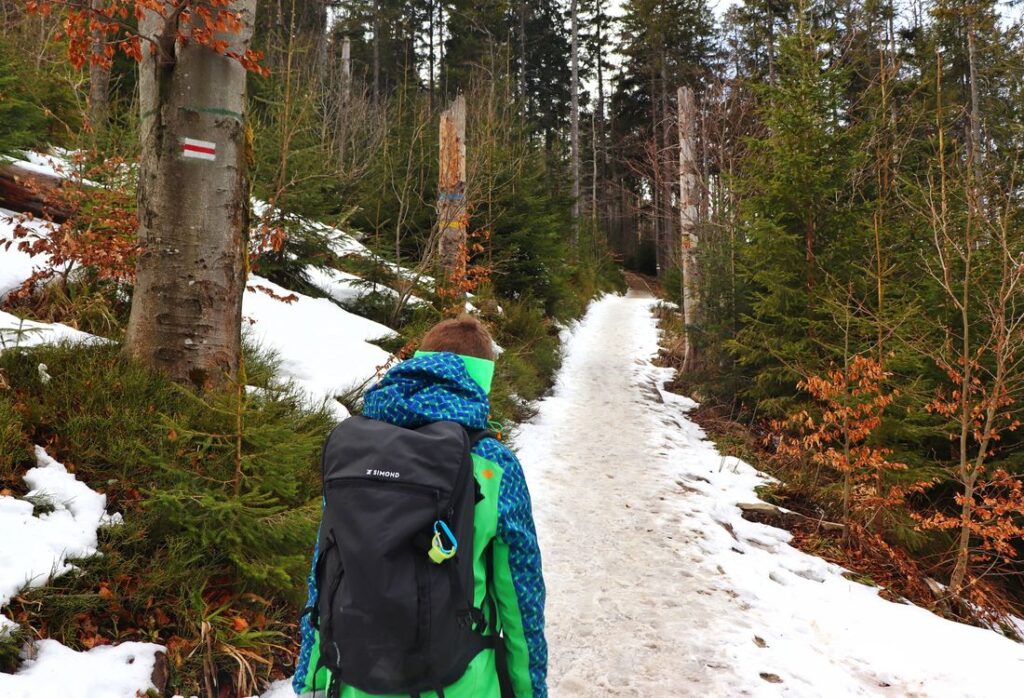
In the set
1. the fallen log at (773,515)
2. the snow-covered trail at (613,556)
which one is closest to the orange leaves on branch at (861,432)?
the fallen log at (773,515)

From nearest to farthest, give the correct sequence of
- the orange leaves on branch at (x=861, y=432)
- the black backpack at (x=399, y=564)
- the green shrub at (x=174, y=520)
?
the black backpack at (x=399, y=564)
the green shrub at (x=174, y=520)
the orange leaves on branch at (x=861, y=432)

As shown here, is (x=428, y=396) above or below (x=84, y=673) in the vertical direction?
above

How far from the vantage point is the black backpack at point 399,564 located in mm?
1293

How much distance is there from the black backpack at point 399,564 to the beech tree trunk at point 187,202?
2126 millimetres

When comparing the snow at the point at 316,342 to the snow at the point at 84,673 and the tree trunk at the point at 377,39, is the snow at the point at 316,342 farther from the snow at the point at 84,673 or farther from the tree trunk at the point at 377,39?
the tree trunk at the point at 377,39

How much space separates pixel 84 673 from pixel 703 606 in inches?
130

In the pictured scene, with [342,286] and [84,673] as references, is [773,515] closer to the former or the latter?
[84,673]

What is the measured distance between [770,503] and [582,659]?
11.0ft

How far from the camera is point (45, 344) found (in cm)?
318

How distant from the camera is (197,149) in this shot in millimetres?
3148

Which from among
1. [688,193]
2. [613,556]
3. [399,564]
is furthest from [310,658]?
[688,193]

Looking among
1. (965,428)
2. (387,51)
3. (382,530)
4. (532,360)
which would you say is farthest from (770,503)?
(387,51)

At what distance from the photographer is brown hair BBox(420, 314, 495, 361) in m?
1.74

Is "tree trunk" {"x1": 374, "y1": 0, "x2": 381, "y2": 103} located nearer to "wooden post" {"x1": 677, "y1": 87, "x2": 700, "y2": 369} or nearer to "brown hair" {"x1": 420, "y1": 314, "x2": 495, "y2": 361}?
"wooden post" {"x1": 677, "y1": 87, "x2": 700, "y2": 369}
